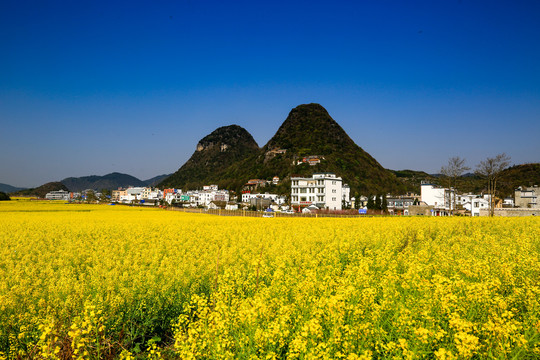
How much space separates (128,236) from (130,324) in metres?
9.75

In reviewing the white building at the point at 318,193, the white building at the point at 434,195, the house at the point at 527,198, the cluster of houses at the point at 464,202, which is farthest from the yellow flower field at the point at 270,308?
the house at the point at 527,198

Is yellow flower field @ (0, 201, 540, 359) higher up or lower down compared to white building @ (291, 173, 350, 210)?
lower down

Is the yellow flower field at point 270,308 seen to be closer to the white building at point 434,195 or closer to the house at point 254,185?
the white building at point 434,195

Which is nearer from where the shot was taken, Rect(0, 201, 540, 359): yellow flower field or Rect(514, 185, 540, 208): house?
Rect(0, 201, 540, 359): yellow flower field

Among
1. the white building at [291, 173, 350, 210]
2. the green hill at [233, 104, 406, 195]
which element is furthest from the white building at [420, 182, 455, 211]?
the green hill at [233, 104, 406, 195]

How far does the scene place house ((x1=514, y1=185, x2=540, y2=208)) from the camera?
88.6 metres

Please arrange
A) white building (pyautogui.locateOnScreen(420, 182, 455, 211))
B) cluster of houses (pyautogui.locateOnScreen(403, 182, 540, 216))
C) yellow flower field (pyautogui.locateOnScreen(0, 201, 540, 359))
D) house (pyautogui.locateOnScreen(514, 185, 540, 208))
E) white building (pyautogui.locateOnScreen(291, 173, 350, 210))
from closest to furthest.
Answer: yellow flower field (pyautogui.locateOnScreen(0, 201, 540, 359)) < cluster of houses (pyautogui.locateOnScreen(403, 182, 540, 216)) < white building (pyautogui.locateOnScreen(291, 173, 350, 210)) < house (pyautogui.locateOnScreen(514, 185, 540, 208)) < white building (pyautogui.locateOnScreen(420, 182, 455, 211))

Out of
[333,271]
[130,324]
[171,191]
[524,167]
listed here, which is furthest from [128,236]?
[171,191]

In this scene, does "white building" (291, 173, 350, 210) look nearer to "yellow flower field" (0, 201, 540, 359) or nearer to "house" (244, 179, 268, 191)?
"house" (244, 179, 268, 191)

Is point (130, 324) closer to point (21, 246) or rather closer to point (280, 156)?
point (21, 246)

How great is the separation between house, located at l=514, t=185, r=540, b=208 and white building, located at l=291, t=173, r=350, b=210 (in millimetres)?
52965

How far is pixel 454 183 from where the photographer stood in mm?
63594

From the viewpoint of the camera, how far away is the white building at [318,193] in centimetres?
8506

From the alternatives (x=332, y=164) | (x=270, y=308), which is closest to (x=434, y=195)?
(x=332, y=164)
